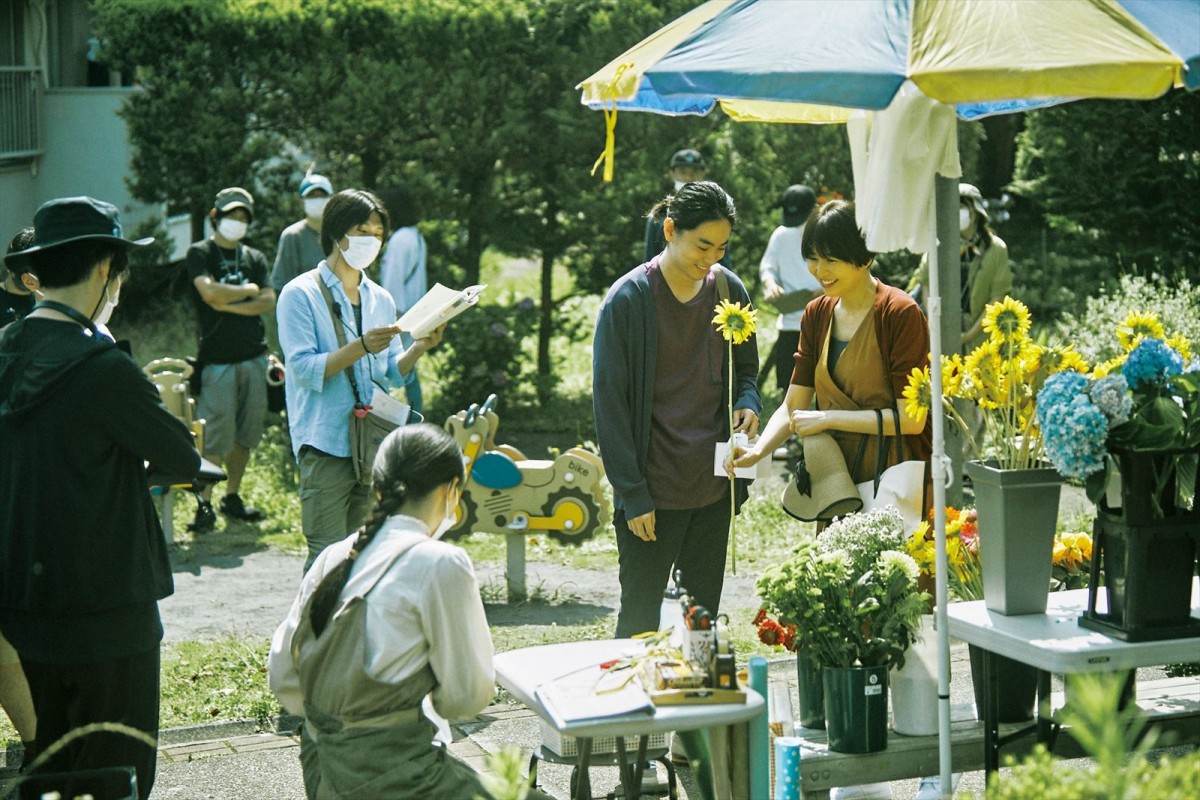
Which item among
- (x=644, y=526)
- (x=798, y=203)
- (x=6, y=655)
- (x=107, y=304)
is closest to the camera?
(x=107, y=304)

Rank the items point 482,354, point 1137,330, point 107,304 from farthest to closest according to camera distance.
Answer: point 482,354 → point 1137,330 → point 107,304

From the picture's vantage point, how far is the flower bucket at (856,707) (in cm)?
425

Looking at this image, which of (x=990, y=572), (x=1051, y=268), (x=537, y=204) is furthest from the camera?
(x=1051, y=268)

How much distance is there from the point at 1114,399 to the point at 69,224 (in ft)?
9.13

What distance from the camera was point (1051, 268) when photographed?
1497cm

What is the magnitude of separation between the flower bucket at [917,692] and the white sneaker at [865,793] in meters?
0.39

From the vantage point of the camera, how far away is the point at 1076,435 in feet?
12.8

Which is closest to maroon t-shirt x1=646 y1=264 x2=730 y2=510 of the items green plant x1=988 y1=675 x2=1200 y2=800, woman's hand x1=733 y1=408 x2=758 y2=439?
woman's hand x1=733 y1=408 x2=758 y2=439

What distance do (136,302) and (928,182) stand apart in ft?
36.2

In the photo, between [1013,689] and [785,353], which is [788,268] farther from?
[1013,689]

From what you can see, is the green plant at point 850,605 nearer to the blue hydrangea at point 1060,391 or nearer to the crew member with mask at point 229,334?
the blue hydrangea at point 1060,391

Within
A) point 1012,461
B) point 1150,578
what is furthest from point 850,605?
point 1150,578

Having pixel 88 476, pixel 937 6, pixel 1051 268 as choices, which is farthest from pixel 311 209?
pixel 1051 268

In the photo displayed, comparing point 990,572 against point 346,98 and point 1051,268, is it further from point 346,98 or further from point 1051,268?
point 1051,268
